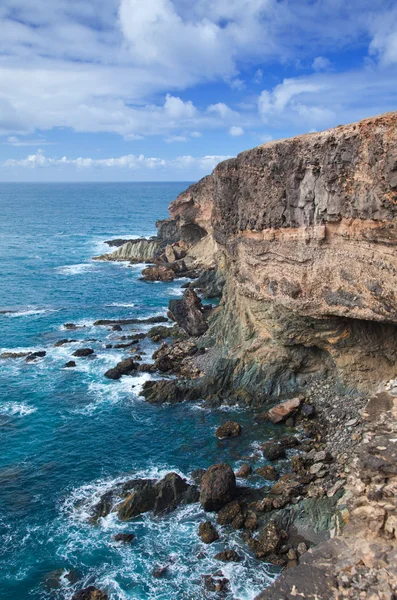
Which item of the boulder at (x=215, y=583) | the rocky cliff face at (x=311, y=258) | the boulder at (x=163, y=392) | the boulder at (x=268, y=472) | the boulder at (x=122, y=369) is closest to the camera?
the boulder at (x=215, y=583)

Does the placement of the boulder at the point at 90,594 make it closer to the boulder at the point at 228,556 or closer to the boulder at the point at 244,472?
the boulder at the point at 228,556

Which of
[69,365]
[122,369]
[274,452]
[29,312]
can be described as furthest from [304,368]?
[29,312]

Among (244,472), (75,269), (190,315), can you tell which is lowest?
(244,472)

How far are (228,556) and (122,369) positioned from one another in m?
24.2

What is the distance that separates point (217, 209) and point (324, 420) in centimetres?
2268

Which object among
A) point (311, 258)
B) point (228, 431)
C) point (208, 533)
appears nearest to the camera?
point (208, 533)

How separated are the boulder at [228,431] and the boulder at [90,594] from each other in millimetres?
14106

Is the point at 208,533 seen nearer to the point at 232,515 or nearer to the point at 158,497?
the point at 232,515

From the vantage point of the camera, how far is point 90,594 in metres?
22.9

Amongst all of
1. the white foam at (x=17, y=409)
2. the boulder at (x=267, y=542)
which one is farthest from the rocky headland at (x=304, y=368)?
the white foam at (x=17, y=409)

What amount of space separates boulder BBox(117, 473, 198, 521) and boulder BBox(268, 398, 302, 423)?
370 inches

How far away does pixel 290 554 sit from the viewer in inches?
953

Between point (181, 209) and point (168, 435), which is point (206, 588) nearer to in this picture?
point (168, 435)

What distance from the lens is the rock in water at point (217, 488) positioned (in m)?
27.9
